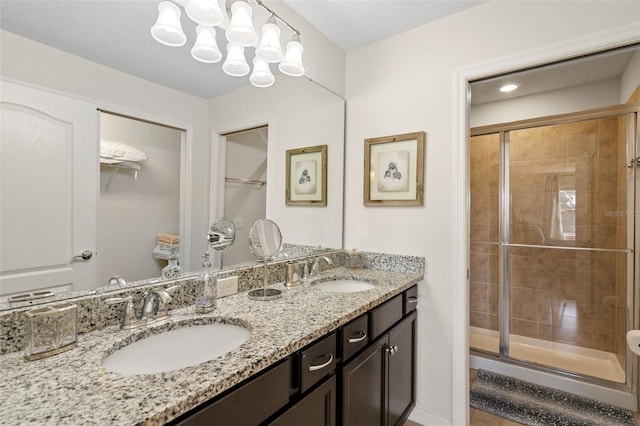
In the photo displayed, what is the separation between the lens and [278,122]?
1735mm

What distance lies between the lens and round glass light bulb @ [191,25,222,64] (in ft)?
Answer: 4.14

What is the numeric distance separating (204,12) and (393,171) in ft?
4.35

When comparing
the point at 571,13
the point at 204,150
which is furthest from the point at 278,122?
the point at 571,13

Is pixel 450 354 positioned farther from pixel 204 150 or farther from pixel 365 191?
pixel 204 150

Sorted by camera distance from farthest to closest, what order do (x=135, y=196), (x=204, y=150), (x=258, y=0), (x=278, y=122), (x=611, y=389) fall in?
(x=611, y=389)
(x=278, y=122)
(x=258, y=0)
(x=204, y=150)
(x=135, y=196)

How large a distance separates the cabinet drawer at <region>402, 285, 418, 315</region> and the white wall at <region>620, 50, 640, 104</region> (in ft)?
6.24

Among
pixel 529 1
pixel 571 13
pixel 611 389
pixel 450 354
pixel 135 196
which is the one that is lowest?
pixel 611 389

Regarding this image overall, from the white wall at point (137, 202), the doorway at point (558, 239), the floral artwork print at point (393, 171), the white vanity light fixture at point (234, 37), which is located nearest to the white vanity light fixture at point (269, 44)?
the white vanity light fixture at point (234, 37)

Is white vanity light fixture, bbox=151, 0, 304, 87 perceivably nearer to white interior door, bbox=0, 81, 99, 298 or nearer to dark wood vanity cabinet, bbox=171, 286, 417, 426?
white interior door, bbox=0, 81, 99, 298

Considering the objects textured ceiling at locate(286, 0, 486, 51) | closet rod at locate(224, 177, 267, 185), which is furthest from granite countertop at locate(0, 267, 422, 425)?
textured ceiling at locate(286, 0, 486, 51)

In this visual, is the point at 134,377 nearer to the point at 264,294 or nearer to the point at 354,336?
the point at 264,294

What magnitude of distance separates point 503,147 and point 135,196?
2.96 metres

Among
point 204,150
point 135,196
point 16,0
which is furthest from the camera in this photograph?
point 204,150

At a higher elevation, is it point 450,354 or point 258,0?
point 258,0
